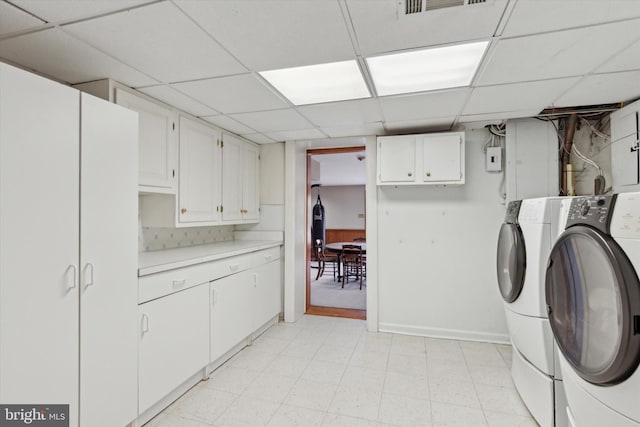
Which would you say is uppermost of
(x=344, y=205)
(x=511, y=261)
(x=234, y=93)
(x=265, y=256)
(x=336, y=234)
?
(x=234, y=93)

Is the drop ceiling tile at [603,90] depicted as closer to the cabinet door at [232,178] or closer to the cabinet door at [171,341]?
the cabinet door at [232,178]

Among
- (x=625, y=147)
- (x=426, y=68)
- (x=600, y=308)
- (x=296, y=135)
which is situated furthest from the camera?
(x=296, y=135)

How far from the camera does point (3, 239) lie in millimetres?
1202

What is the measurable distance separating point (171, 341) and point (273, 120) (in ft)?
6.48

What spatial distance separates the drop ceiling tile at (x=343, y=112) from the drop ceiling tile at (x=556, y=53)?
0.82m

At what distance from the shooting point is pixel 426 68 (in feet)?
6.30

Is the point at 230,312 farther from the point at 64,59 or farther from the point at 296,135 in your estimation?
the point at 64,59

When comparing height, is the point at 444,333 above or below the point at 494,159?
A: below

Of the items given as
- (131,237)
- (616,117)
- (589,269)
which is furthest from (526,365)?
(131,237)

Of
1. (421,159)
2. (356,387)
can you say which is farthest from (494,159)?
(356,387)

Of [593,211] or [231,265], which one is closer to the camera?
[593,211]

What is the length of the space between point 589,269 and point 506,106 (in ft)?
5.56

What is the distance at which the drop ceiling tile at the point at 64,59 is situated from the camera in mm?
1559

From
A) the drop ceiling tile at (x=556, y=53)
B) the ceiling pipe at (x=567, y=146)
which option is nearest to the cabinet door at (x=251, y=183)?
the drop ceiling tile at (x=556, y=53)
